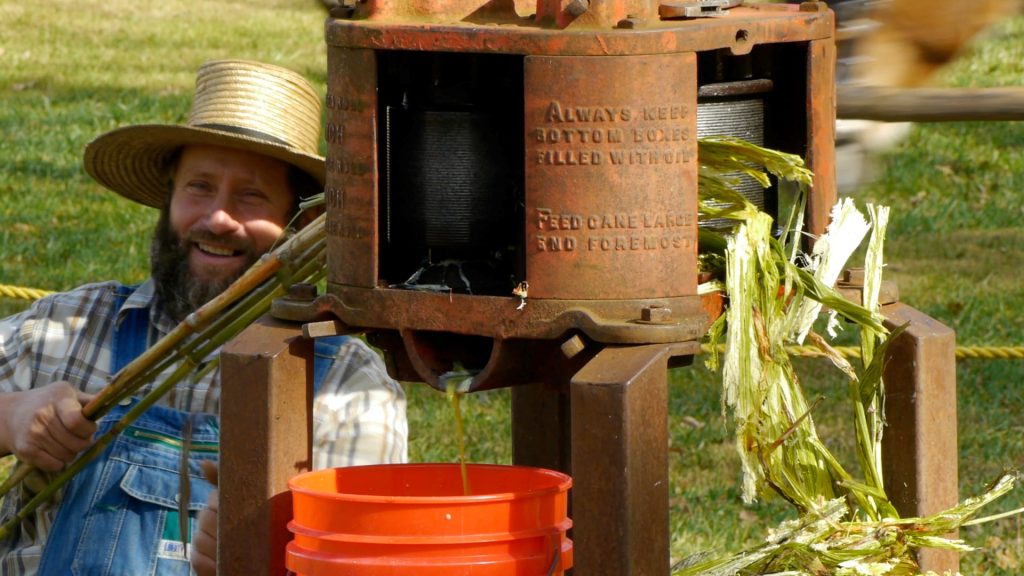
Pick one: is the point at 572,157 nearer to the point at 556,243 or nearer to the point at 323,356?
the point at 556,243

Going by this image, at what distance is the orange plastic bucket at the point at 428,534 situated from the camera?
226 centimetres

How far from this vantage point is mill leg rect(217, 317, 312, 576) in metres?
2.44

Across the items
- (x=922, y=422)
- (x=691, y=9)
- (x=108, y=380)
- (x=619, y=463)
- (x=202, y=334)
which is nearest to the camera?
(x=619, y=463)

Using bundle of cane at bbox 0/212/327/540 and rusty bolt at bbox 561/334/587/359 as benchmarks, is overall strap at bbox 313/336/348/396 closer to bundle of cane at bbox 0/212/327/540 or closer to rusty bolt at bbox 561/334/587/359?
bundle of cane at bbox 0/212/327/540

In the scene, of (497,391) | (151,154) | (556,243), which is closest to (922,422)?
(556,243)

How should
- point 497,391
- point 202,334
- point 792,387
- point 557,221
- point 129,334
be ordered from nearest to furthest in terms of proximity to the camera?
1. point 557,221
2. point 792,387
3. point 202,334
4. point 129,334
5. point 497,391

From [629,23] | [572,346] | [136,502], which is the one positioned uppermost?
[629,23]

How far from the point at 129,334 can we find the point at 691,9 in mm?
1632

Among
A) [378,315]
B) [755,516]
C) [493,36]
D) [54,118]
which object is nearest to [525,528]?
[378,315]

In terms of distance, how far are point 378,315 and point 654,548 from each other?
53 cm

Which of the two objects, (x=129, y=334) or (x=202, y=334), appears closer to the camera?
(x=202, y=334)

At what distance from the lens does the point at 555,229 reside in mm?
2307

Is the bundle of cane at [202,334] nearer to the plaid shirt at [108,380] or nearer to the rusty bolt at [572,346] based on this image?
the plaid shirt at [108,380]

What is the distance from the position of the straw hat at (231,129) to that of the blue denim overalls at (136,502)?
20.1 inches
